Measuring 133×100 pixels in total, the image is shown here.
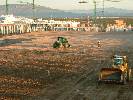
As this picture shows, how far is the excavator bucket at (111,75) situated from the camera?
89.9ft

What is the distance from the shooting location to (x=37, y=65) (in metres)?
40.1

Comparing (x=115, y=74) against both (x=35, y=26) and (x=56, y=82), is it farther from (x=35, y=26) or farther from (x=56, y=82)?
(x=35, y=26)

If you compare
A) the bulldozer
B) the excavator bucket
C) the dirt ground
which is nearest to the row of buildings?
the dirt ground

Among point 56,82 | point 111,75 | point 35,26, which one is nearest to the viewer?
point 111,75

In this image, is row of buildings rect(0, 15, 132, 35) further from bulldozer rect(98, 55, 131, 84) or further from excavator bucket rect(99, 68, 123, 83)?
excavator bucket rect(99, 68, 123, 83)

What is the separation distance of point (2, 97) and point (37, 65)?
1609cm

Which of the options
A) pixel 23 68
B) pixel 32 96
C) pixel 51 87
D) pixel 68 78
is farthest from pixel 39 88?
pixel 23 68

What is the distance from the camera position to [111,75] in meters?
27.5

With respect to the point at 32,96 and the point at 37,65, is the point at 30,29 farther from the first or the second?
the point at 32,96

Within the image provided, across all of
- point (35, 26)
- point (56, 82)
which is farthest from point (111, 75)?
point (35, 26)

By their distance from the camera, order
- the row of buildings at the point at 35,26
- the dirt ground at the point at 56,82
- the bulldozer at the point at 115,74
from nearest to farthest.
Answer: the dirt ground at the point at 56,82, the bulldozer at the point at 115,74, the row of buildings at the point at 35,26

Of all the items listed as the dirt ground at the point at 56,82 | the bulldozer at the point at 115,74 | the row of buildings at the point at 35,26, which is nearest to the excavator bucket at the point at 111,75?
the bulldozer at the point at 115,74

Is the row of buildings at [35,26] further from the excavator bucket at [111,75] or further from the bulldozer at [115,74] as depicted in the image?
the excavator bucket at [111,75]

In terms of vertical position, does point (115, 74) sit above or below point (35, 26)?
below
